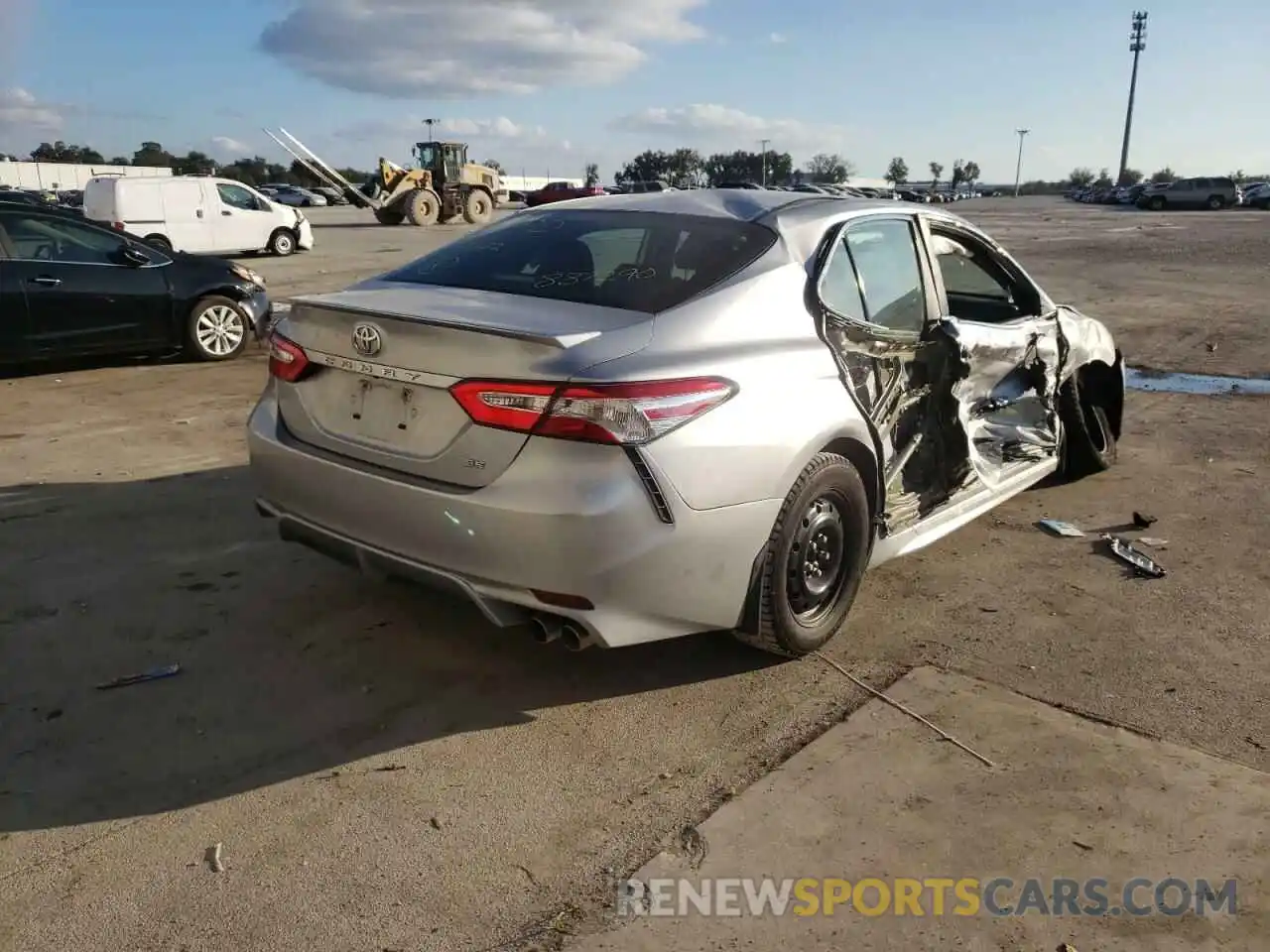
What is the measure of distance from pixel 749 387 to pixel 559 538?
82 cm

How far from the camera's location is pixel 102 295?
8820 millimetres

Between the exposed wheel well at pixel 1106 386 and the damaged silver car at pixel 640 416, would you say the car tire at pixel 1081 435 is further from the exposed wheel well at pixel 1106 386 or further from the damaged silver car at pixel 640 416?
the damaged silver car at pixel 640 416

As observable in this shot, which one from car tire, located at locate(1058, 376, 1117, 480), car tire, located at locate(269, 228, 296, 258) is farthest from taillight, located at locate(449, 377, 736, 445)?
car tire, located at locate(269, 228, 296, 258)

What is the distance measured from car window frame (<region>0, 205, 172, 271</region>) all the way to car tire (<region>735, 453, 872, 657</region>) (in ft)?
25.2

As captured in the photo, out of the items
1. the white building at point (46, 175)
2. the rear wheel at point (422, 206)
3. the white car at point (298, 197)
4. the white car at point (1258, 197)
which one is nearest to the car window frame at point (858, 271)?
the rear wheel at point (422, 206)

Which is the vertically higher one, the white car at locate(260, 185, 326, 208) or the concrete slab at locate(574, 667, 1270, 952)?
the white car at locate(260, 185, 326, 208)

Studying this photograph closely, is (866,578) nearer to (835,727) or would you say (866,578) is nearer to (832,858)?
(835,727)

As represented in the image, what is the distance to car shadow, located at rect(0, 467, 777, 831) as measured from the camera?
3.07m

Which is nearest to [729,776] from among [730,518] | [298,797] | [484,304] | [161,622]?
[730,518]

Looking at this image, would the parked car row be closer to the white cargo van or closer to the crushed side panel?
the white cargo van

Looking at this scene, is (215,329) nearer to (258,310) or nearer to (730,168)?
(258,310)

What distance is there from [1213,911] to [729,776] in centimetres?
127

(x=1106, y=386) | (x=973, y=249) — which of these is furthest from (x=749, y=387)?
(x=1106, y=386)

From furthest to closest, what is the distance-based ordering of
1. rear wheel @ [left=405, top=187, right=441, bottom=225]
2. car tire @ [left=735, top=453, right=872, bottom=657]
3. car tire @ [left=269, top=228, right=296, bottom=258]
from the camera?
1. rear wheel @ [left=405, top=187, right=441, bottom=225]
2. car tire @ [left=269, top=228, right=296, bottom=258]
3. car tire @ [left=735, top=453, right=872, bottom=657]
